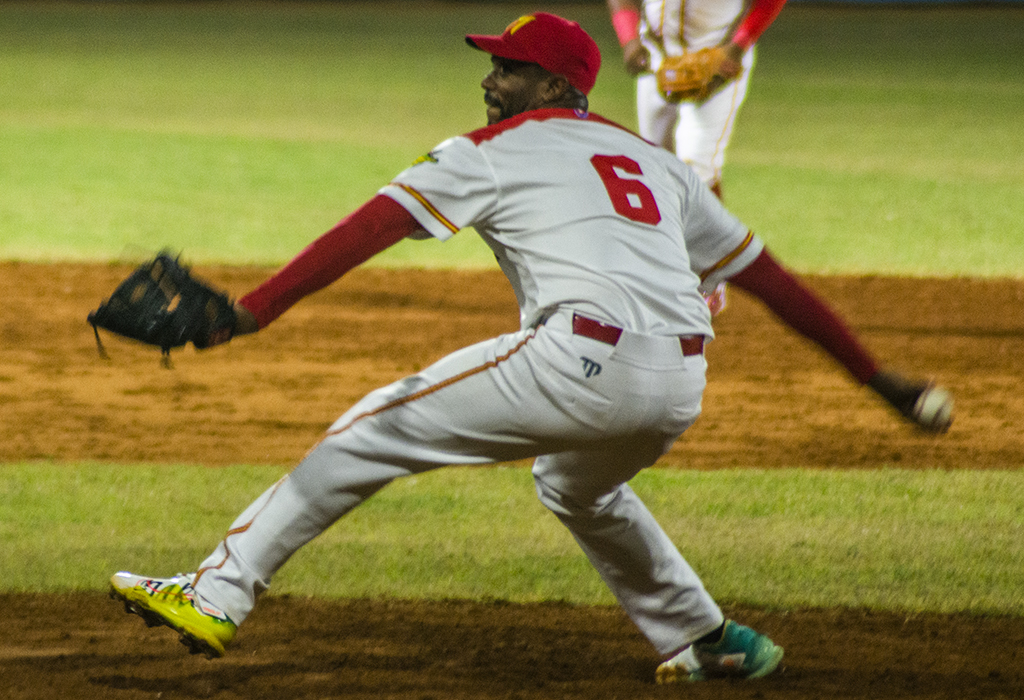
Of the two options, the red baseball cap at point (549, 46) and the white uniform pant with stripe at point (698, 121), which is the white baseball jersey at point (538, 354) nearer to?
the red baseball cap at point (549, 46)

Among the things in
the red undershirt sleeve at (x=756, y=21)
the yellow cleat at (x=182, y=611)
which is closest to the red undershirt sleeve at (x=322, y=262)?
the yellow cleat at (x=182, y=611)

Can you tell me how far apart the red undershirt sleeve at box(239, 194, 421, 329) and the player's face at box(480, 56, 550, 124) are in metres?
0.53

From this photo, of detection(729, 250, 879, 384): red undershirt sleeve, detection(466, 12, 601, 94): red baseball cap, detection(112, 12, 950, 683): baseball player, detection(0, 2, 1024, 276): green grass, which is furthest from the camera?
detection(0, 2, 1024, 276): green grass

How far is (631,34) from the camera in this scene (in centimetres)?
682

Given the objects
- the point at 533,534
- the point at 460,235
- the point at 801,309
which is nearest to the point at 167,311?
the point at 801,309

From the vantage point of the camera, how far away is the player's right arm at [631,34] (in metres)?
6.60

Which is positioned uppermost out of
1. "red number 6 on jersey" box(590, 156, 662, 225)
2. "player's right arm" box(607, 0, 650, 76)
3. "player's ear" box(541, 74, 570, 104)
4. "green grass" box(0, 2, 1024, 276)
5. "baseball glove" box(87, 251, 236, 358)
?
"player's ear" box(541, 74, 570, 104)

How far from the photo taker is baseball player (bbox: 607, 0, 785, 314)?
6645mm

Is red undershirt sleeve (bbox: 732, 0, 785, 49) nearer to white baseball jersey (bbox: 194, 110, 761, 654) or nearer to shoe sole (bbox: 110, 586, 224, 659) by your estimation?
white baseball jersey (bbox: 194, 110, 761, 654)

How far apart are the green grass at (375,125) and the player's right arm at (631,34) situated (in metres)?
2.57

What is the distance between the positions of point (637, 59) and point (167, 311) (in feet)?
14.0

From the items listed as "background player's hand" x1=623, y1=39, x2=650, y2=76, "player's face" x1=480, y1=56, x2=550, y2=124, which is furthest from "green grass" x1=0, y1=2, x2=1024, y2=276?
"background player's hand" x1=623, y1=39, x2=650, y2=76

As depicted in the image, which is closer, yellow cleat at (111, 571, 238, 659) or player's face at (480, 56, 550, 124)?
yellow cleat at (111, 571, 238, 659)

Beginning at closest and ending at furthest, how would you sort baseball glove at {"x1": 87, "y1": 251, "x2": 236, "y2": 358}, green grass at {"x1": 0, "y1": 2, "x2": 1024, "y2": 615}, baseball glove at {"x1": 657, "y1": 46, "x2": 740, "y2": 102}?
baseball glove at {"x1": 87, "y1": 251, "x2": 236, "y2": 358}
green grass at {"x1": 0, "y1": 2, "x2": 1024, "y2": 615}
baseball glove at {"x1": 657, "y1": 46, "x2": 740, "y2": 102}
